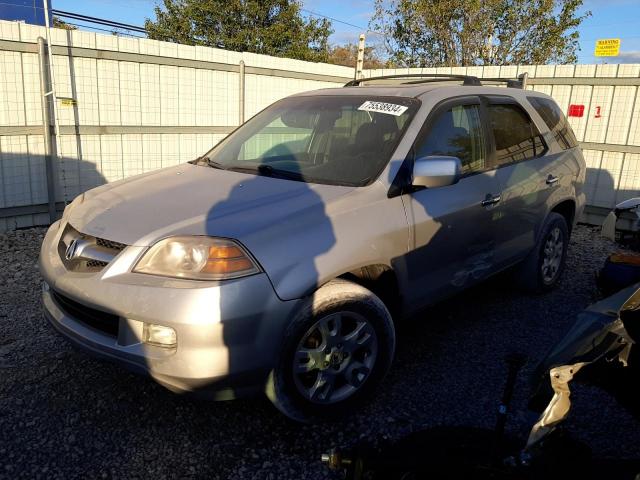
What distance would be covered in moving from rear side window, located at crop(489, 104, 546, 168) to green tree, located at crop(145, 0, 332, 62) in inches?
662

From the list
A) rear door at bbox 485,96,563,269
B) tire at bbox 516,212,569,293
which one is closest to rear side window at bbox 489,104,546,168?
rear door at bbox 485,96,563,269

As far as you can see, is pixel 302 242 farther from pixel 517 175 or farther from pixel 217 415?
pixel 517 175

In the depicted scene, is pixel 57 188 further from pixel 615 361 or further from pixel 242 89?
pixel 615 361

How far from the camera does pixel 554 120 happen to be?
474cm

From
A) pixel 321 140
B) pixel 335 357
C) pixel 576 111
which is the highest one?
pixel 576 111

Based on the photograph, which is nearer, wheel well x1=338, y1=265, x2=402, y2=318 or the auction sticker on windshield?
wheel well x1=338, y1=265, x2=402, y2=318

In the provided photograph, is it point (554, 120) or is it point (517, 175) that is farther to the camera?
point (554, 120)

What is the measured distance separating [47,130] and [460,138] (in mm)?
5139

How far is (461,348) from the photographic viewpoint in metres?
3.76

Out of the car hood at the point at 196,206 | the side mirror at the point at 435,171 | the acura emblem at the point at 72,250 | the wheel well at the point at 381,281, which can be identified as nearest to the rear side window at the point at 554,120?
the side mirror at the point at 435,171

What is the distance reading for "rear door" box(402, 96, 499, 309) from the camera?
10.4 ft

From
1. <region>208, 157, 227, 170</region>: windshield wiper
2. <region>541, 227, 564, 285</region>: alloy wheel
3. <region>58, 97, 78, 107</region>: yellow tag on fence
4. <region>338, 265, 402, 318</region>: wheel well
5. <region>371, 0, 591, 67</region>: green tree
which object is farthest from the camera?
<region>371, 0, 591, 67</region>: green tree

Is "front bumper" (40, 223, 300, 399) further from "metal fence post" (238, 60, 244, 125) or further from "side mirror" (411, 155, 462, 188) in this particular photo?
"metal fence post" (238, 60, 244, 125)

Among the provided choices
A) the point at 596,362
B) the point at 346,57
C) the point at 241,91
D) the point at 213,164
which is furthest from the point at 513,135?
the point at 346,57
